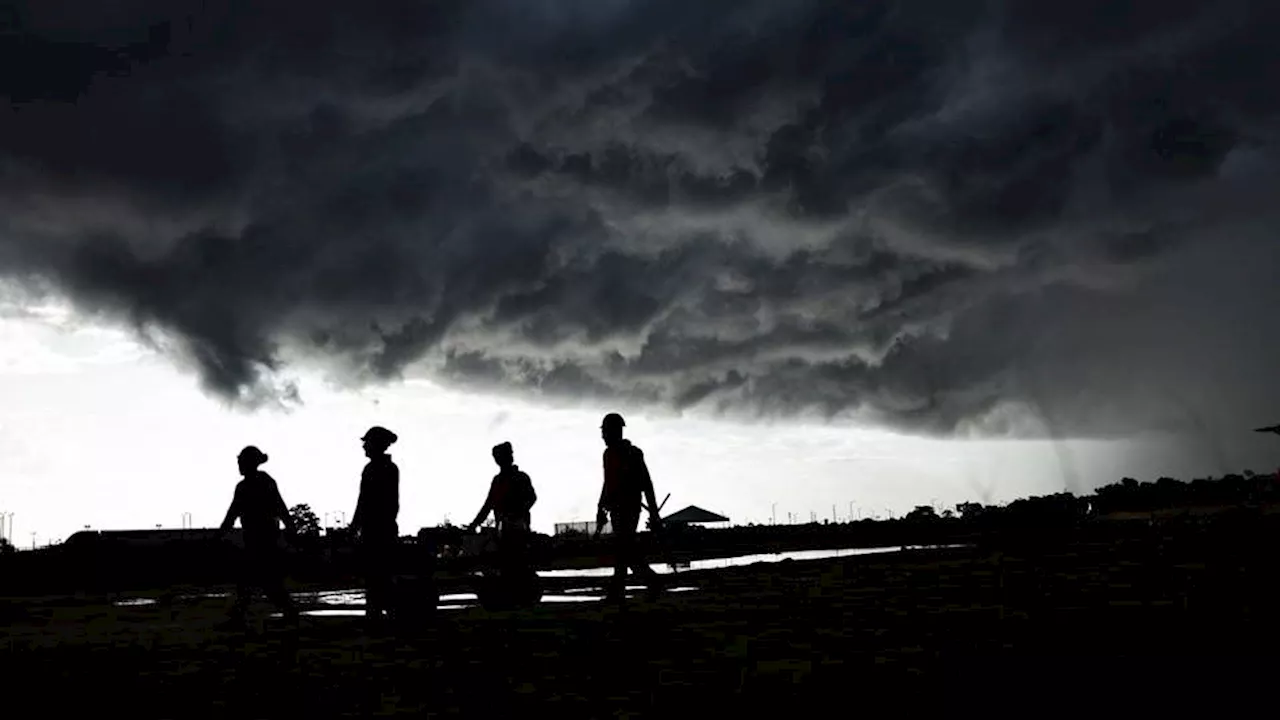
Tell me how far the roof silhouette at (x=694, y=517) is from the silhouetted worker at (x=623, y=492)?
2496 inches

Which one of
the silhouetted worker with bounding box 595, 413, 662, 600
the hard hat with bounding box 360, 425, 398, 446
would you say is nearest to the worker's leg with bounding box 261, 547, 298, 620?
the hard hat with bounding box 360, 425, 398, 446

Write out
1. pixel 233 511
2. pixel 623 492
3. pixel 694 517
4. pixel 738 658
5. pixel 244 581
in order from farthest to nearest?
1. pixel 694 517
2. pixel 623 492
3. pixel 244 581
4. pixel 233 511
5. pixel 738 658

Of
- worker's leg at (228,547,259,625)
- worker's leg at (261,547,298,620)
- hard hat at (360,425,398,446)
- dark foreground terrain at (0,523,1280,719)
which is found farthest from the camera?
worker's leg at (228,547,259,625)

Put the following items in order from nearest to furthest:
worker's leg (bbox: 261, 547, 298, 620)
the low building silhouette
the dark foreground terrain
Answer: the dark foreground terrain < worker's leg (bbox: 261, 547, 298, 620) < the low building silhouette

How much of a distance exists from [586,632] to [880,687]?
4249 mm

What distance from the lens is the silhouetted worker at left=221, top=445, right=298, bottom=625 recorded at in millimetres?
11897

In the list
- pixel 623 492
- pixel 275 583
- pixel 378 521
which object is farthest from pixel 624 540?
pixel 275 583

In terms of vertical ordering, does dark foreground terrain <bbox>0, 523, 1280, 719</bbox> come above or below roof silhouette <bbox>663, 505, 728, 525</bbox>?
below

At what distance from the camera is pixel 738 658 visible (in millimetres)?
6973

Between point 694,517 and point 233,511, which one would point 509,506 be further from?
point 694,517

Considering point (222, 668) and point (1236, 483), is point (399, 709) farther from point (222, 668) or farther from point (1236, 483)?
point (1236, 483)

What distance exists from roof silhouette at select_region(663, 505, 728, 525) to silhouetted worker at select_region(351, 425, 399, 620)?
215ft

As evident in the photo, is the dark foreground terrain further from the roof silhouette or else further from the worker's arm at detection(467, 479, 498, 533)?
the roof silhouette

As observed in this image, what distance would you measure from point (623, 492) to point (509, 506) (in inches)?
64.5
